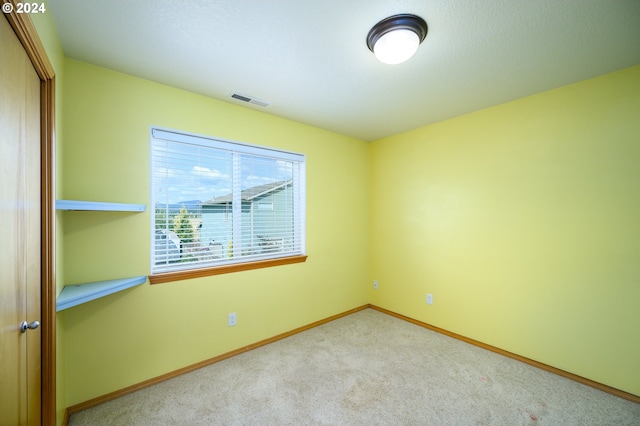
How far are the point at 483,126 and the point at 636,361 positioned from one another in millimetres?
2244

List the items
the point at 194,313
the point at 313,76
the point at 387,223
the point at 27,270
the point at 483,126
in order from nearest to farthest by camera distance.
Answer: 1. the point at 27,270
2. the point at 313,76
3. the point at 194,313
4. the point at 483,126
5. the point at 387,223

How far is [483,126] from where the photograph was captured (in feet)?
8.62

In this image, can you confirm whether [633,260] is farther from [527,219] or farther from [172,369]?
[172,369]

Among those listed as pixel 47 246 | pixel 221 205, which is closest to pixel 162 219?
pixel 221 205

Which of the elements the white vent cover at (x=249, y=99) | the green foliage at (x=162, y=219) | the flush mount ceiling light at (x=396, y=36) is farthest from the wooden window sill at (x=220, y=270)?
the flush mount ceiling light at (x=396, y=36)

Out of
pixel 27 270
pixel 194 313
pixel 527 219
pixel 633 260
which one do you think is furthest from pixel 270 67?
pixel 633 260

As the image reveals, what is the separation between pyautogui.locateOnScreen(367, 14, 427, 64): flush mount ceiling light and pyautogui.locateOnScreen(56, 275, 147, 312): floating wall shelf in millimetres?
2324

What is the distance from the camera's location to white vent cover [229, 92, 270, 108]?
2.29m

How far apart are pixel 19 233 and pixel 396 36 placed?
2.08m

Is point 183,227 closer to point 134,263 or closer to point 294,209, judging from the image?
point 134,263

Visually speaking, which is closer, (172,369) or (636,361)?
(636,361)

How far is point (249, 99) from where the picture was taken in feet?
7.79

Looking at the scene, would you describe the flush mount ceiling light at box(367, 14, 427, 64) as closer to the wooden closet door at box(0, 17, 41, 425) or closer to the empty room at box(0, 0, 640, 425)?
the empty room at box(0, 0, 640, 425)

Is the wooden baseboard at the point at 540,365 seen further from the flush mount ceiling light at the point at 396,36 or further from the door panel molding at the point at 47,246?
the door panel molding at the point at 47,246
